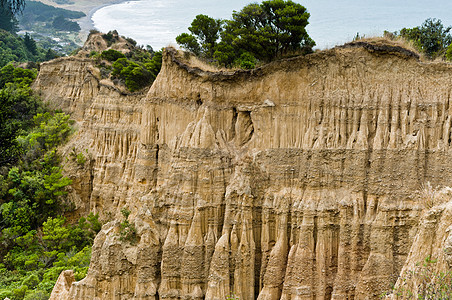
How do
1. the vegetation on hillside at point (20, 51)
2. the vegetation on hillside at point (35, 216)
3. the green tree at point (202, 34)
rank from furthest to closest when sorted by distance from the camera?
1. the vegetation on hillside at point (20, 51)
2. the green tree at point (202, 34)
3. the vegetation on hillside at point (35, 216)

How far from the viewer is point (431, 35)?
1305 inches

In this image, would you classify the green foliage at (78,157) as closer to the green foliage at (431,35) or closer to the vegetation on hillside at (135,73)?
the vegetation on hillside at (135,73)

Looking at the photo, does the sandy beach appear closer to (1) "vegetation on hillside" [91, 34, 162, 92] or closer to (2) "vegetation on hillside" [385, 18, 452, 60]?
(1) "vegetation on hillside" [91, 34, 162, 92]

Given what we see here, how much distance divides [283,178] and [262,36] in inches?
379

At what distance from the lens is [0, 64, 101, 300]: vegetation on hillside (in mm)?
30453

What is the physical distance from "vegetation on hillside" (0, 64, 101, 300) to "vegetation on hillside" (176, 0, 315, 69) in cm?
1435

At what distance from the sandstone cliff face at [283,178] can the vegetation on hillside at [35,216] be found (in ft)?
28.2

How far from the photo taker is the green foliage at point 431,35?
105 ft

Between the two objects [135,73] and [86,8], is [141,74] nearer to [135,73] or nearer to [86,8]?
[135,73]

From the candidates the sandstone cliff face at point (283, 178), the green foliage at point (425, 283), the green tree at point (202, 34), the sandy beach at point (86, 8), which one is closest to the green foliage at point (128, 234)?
the sandstone cliff face at point (283, 178)

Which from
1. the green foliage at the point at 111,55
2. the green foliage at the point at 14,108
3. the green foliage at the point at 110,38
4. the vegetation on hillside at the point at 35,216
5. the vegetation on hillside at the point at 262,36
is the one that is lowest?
the vegetation on hillside at the point at 35,216

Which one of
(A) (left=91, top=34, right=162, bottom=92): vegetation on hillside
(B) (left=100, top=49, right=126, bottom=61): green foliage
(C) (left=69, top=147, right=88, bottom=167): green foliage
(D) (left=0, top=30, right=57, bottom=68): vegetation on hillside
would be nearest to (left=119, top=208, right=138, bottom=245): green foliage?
(C) (left=69, top=147, right=88, bottom=167): green foliage

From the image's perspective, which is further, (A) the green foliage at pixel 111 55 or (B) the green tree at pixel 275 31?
(A) the green foliage at pixel 111 55

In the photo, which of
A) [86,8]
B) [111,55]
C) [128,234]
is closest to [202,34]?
[128,234]
